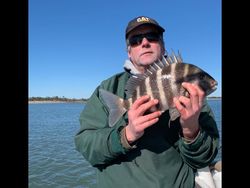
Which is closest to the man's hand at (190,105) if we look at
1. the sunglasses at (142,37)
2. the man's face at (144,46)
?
the man's face at (144,46)

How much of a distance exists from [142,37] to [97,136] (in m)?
1.09

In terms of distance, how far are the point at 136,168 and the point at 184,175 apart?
0.43 m

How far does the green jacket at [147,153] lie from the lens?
270 cm

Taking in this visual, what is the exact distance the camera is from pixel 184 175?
2.79m

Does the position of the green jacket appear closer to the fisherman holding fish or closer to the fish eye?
the fisherman holding fish

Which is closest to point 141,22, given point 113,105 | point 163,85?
point 163,85

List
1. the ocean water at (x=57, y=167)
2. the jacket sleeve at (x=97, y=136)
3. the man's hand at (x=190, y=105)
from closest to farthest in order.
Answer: the man's hand at (x=190, y=105) < the jacket sleeve at (x=97, y=136) < the ocean water at (x=57, y=167)

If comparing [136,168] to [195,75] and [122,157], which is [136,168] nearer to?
[122,157]

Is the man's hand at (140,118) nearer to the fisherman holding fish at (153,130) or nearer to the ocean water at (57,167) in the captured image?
the fisherman holding fish at (153,130)

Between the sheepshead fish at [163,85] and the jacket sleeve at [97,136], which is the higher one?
the sheepshead fish at [163,85]

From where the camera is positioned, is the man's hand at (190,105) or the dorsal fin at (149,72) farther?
the dorsal fin at (149,72)

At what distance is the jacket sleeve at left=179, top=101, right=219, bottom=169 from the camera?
8.77 feet
